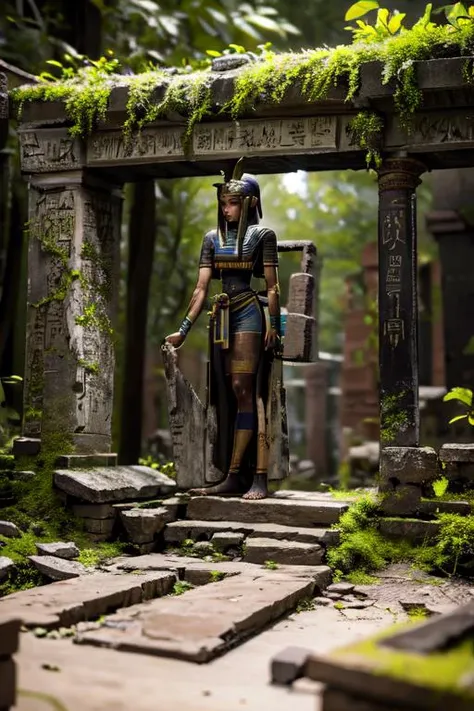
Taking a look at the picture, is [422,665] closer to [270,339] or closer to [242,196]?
[270,339]

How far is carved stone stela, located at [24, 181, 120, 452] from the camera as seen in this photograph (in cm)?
895

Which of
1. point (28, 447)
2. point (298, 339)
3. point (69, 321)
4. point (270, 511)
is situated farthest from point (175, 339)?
point (270, 511)

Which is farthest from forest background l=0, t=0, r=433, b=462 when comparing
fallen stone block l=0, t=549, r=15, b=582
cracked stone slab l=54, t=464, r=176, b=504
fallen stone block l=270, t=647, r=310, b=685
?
fallen stone block l=270, t=647, r=310, b=685

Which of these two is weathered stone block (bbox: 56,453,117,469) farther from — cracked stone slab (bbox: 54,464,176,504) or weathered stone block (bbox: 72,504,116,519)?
weathered stone block (bbox: 72,504,116,519)

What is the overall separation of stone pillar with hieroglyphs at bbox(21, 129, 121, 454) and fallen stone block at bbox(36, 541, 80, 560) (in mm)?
1587

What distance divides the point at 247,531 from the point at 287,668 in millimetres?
3539

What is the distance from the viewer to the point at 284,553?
7.36 meters

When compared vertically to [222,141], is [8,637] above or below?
below

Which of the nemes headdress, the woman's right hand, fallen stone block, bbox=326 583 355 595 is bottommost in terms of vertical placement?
fallen stone block, bbox=326 583 355 595

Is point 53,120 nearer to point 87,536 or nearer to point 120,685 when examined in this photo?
point 87,536

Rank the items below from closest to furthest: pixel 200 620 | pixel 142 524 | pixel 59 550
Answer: pixel 200 620 < pixel 59 550 < pixel 142 524

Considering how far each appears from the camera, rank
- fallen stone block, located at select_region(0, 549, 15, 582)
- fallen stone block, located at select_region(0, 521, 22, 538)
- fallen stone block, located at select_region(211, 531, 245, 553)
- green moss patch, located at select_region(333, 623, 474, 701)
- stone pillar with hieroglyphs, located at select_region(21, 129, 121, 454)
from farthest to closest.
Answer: stone pillar with hieroglyphs, located at select_region(21, 129, 121, 454), fallen stone block, located at select_region(211, 531, 245, 553), fallen stone block, located at select_region(0, 521, 22, 538), fallen stone block, located at select_region(0, 549, 15, 582), green moss patch, located at select_region(333, 623, 474, 701)

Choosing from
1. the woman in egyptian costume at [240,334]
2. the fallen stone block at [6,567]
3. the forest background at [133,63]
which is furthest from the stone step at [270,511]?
the forest background at [133,63]

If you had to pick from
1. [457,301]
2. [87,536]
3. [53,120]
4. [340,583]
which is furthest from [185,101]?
[457,301]
